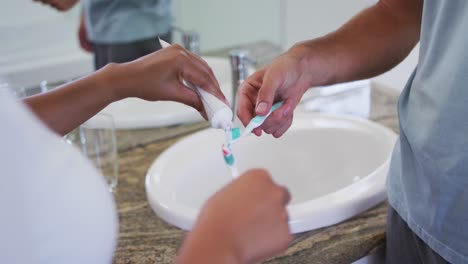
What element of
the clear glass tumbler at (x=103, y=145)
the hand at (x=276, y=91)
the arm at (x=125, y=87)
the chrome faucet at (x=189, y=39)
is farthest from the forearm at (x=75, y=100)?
the chrome faucet at (x=189, y=39)

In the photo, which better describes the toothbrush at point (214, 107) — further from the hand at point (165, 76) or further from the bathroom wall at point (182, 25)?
the bathroom wall at point (182, 25)

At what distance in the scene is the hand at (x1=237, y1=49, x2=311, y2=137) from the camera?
736 mm

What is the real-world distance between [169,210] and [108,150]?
28cm

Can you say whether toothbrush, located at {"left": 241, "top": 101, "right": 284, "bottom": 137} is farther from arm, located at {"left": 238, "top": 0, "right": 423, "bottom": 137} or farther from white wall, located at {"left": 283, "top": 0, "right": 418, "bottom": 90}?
white wall, located at {"left": 283, "top": 0, "right": 418, "bottom": 90}

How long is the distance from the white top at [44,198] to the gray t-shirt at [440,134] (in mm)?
393

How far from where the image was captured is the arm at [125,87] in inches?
24.0

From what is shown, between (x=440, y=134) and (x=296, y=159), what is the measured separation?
49 cm

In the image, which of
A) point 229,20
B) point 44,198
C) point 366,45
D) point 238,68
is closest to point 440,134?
point 366,45

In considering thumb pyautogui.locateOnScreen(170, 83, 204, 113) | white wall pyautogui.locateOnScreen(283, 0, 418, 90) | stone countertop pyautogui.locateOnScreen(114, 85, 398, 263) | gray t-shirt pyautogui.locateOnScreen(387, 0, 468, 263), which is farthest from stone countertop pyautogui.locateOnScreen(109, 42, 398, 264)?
white wall pyautogui.locateOnScreen(283, 0, 418, 90)

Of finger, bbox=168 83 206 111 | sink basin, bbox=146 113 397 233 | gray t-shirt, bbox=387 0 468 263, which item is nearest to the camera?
gray t-shirt, bbox=387 0 468 263

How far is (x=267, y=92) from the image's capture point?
73cm

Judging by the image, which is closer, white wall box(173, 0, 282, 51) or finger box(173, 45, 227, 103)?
finger box(173, 45, 227, 103)

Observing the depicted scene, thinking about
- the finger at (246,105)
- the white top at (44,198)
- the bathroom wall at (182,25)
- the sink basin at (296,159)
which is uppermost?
the white top at (44,198)

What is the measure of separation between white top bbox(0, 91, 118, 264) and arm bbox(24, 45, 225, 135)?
27 cm
